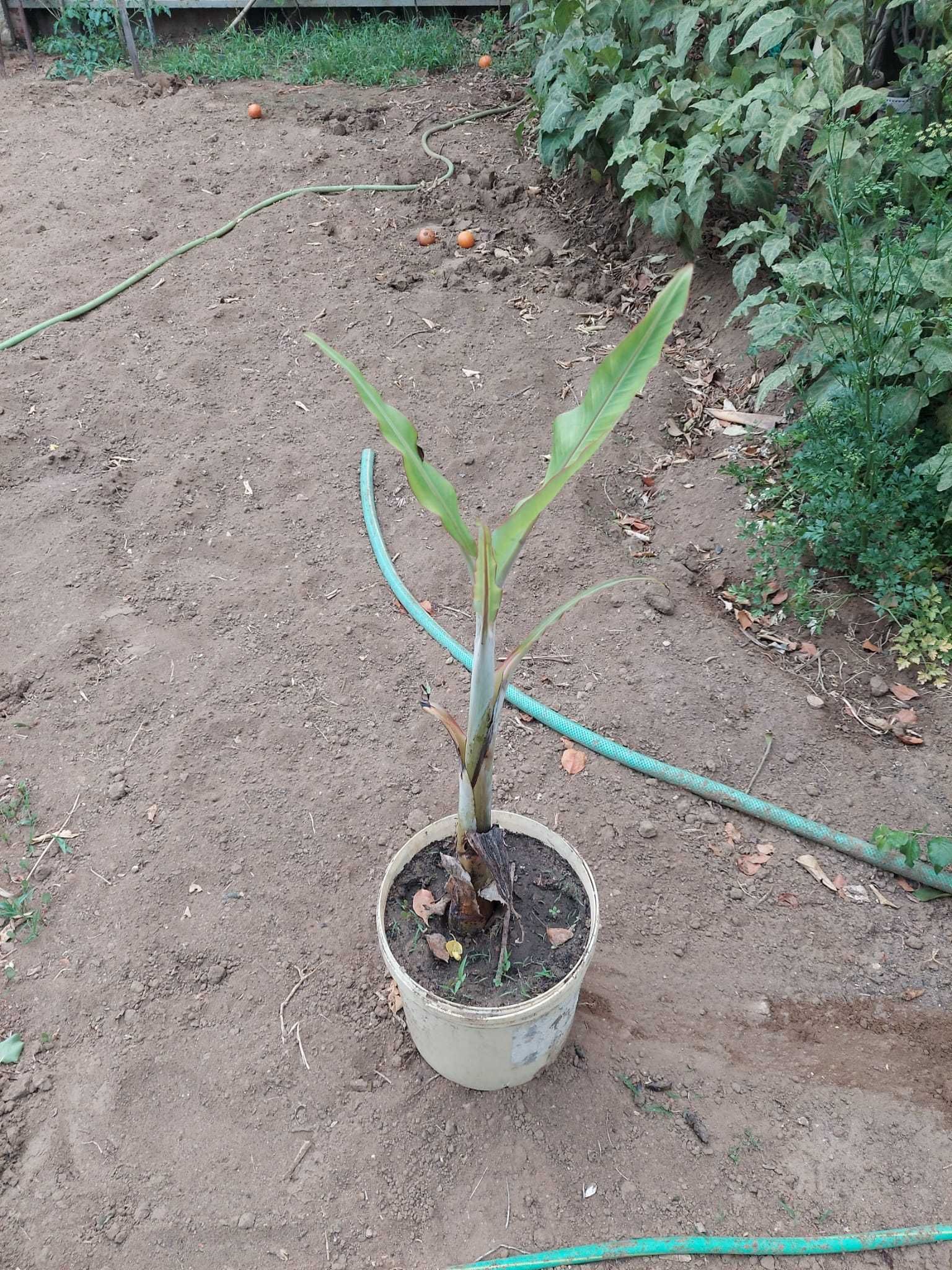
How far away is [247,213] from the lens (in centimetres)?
441

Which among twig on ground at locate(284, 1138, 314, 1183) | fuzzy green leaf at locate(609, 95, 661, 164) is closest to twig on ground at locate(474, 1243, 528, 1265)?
twig on ground at locate(284, 1138, 314, 1183)

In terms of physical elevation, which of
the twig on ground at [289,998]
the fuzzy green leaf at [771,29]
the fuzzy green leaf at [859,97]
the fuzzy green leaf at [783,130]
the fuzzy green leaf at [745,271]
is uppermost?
the fuzzy green leaf at [771,29]

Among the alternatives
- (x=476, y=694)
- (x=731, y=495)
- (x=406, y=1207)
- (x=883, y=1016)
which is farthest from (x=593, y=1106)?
(x=731, y=495)

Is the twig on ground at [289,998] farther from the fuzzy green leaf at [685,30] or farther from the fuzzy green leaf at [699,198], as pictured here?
the fuzzy green leaf at [685,30]

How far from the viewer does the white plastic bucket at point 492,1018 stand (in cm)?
146

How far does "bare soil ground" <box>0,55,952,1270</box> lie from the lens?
1640mm

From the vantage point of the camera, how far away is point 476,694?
138 cm

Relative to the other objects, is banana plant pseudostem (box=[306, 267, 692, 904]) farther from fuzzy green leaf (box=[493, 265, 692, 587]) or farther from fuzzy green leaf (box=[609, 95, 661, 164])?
fuzzy green leaf (box=[609, 95, 661, 164])

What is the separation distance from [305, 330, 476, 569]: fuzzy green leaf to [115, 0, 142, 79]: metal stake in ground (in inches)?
238

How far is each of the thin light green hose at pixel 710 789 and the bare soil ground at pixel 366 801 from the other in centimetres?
4

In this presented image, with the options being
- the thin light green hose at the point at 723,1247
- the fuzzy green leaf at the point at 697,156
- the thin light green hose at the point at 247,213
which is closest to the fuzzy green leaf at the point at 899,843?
the thin light green hose at the point at 723,1247

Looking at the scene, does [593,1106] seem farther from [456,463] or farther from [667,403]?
[667,403]

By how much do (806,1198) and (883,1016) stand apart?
1.40ft

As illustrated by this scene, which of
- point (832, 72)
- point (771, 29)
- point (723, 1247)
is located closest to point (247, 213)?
point (771, 29)
